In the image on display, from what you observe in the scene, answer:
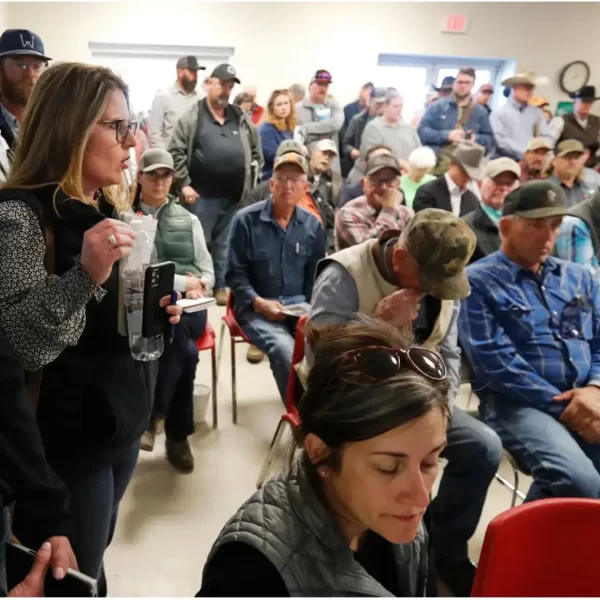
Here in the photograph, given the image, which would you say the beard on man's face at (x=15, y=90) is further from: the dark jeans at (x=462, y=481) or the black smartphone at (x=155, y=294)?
the dark jeans at (x=462, y=481)

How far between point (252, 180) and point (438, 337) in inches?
105

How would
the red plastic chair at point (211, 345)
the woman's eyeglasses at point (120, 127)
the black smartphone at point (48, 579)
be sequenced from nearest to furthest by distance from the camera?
the black smartphone at point (48, 579) < the woman's eyeglasses at point (120, 127) < the red plastic chair at point (211, 345)

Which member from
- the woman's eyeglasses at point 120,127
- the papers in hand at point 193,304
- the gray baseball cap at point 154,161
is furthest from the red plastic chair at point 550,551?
the gray baseball cap at point 154,161

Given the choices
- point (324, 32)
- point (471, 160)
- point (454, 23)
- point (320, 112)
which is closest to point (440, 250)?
point (471, 160)

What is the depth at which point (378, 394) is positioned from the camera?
2.84 feet

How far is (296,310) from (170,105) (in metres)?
2.95

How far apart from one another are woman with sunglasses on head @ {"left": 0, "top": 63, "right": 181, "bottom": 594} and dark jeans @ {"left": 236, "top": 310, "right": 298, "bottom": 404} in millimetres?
1227

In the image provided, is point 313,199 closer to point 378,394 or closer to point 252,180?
point 252,180

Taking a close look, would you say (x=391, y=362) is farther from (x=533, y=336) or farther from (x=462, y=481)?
(x=533, y=336)

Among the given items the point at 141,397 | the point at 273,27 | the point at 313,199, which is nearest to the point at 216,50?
the point at 273,27

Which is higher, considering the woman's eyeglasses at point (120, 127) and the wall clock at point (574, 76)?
the wall clock at point (574, 76)

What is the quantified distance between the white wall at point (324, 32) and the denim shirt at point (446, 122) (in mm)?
2630

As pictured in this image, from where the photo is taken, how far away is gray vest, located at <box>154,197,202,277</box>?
2.71 m

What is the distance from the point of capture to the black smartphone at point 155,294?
4.00 feet
